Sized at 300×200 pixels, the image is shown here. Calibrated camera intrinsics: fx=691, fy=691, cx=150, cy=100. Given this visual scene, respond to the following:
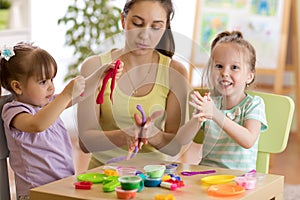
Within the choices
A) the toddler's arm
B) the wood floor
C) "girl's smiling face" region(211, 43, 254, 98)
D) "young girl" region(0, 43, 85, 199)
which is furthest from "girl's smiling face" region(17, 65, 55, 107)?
the wood floor

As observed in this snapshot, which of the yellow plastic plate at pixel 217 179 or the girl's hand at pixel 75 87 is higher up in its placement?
the girl's hand at pixel 75 87

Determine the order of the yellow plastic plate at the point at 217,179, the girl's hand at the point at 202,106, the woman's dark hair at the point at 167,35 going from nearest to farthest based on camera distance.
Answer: the yellow plastic plate at the point at 217,179 < the girl's hand at the point at 202,106 < the woman's dark hair at the point at 167,35

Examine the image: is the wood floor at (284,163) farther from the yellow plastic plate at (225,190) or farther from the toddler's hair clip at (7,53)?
the yellow plastic plate at (225,190)

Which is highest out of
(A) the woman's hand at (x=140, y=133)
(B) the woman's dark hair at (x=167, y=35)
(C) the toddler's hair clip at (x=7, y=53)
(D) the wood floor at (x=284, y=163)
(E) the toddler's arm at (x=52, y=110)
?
(B) the woman's dark hair at (x=167, y=35)

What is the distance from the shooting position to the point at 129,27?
209 centimetres

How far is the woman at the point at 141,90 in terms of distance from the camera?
6.71 feet

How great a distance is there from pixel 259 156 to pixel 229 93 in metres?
0.26

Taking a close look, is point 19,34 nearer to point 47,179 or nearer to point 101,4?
point 101,4

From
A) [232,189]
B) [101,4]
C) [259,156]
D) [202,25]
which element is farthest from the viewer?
[202,25]

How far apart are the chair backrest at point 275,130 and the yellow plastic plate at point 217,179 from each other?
15.8 inches

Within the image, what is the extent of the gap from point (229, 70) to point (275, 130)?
0.28m

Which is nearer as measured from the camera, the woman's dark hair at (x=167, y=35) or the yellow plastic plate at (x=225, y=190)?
the yellow plastic plate at (x=225, y=190)

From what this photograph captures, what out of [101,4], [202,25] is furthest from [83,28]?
[202,25]

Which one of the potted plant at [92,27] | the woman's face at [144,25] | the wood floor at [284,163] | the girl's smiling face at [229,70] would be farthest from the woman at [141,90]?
the potted plant at [92,27]
